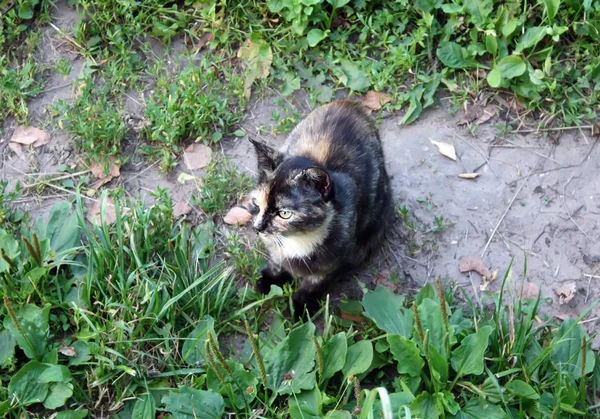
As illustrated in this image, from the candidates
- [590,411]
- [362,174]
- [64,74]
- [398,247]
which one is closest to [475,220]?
[398,247]

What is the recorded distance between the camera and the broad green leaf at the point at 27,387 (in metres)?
3.47

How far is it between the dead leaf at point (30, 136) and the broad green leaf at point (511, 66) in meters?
3.17

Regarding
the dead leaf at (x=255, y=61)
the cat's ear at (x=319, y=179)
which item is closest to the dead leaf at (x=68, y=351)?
the cat's ear at (x=319, y=179)

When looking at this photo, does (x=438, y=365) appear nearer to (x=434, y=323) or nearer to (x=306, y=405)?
(x=434, y=323)

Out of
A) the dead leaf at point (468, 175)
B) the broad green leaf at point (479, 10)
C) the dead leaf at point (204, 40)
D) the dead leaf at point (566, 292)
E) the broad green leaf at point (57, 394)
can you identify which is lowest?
the dead leaf at point (566, 292)

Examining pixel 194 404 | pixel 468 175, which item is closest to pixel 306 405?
pixel 194 404

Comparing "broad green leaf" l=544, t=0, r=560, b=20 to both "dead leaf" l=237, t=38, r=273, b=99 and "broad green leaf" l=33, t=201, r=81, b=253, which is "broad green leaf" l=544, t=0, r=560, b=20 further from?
"broad green leaf" l=33, t=201, r=81, b=253

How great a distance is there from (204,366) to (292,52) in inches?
98.2

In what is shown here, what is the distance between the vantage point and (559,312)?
13.4 ft

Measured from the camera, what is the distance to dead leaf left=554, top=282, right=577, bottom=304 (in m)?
4.11

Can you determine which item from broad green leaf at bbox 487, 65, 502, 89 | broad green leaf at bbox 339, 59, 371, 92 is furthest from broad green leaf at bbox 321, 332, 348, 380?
broad green leaf at bbox 487, 65, 502, 89

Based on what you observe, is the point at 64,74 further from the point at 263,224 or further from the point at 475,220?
the point at 475,220

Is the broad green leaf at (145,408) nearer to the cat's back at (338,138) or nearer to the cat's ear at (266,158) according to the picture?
the cat's ear at (266,158)

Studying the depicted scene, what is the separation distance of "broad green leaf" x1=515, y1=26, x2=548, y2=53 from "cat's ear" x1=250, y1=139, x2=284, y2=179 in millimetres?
2149
